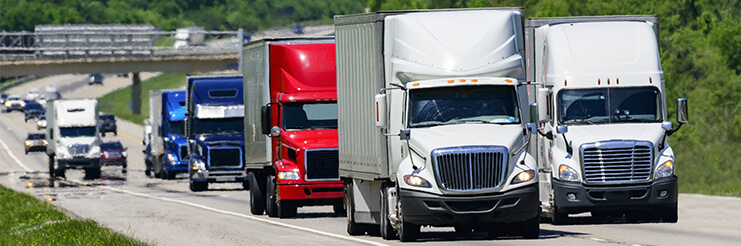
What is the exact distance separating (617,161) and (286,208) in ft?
24.9

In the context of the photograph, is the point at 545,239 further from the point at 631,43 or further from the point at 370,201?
the point at 631,43

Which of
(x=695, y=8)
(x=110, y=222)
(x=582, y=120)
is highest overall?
(x=695, y=8)

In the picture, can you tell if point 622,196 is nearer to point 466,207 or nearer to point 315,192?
point 466,207

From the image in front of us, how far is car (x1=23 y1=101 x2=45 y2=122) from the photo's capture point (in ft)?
373

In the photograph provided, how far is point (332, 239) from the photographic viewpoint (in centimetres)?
2119

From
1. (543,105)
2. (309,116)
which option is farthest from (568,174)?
(309,116)

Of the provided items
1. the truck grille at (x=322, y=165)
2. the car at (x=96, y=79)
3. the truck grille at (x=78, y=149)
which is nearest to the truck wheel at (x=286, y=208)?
the truck grille at (x=322, y=165)

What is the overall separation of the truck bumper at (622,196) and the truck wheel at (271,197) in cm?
713

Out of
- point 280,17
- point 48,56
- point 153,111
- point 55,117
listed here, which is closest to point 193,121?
point 153,111

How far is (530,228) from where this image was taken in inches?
782

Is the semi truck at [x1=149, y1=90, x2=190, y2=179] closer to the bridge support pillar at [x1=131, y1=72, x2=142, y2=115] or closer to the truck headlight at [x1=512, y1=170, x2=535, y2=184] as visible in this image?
the truck headlight at [x1=512, y1=170, x2=535, y2=184]

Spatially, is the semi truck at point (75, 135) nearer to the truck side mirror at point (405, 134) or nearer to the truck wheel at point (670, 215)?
the truck wheel at point (670, 215)

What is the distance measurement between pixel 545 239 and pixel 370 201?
9.52ft

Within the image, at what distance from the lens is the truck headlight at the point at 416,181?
19172 millimetres
